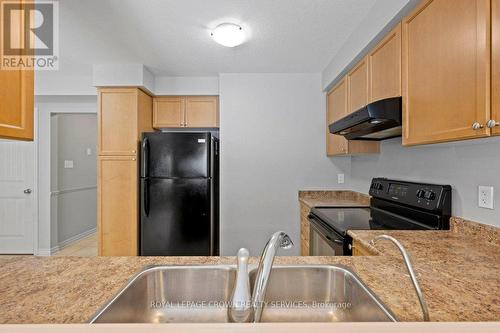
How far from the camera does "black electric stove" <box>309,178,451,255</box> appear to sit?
158 centimetres

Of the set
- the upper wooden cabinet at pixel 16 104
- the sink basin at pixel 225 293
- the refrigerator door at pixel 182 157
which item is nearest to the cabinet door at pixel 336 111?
the refrigerator door at pixel 182 157

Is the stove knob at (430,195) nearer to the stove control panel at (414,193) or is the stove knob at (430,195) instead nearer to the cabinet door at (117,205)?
the stove control panel at (414,193)

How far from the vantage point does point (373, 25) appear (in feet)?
5.95

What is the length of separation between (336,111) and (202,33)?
153cm

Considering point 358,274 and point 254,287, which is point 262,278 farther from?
point 358,274

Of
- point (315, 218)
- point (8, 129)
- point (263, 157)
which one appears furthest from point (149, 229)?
point (8, 129)

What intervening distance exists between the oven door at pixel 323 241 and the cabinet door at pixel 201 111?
1.78 m

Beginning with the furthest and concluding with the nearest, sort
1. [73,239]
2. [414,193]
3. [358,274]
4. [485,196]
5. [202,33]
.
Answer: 1. [73,239]
2. [202,33]
3. [414,193]
4. [485,196]
5. [358,274]

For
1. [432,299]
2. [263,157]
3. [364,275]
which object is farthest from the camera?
[263,157]

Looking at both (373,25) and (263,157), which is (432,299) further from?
(263,157)

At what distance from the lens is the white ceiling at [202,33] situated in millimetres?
1824

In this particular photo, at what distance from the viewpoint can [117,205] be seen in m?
2.90

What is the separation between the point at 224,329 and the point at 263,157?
2.72 metres

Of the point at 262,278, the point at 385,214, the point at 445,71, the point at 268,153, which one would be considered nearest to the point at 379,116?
the point at 445,71
